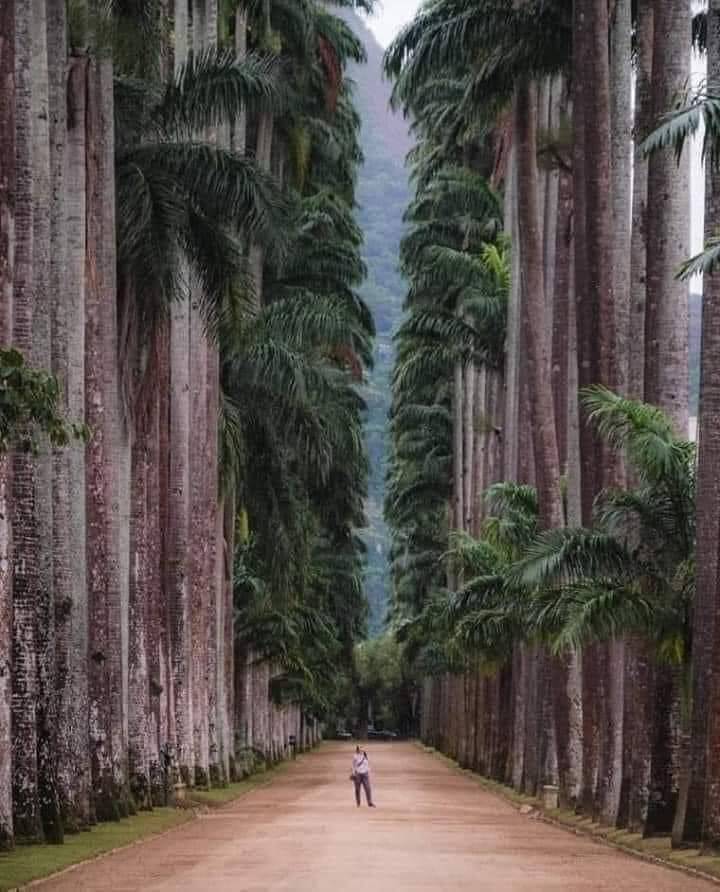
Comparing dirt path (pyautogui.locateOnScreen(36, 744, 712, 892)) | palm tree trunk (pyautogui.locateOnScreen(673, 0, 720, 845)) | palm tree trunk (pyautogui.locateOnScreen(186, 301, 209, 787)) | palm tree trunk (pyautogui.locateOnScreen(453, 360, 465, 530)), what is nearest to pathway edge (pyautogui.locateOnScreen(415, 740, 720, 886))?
dirt path (pyautogui.locateOnScreen(36, 744, 712, 892))

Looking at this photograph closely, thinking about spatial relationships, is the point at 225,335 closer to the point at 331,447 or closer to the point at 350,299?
the point at 331,447

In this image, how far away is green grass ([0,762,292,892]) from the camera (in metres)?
19.3

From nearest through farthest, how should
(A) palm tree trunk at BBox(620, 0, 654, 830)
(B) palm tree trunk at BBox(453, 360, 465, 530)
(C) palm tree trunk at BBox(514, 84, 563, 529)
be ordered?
(A) palm tree trunk at BBox(620, 0, 654, 830)
(C) palm tree trunk at BBox(514, 84, 563, 529)
(B) palm tree trunk at BBox(453, 360, 465, 530)

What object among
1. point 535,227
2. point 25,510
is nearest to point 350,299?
point 535,227

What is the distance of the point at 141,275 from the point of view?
108ft

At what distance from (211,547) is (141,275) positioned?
1317 cm

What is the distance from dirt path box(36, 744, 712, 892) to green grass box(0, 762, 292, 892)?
286 millimetres

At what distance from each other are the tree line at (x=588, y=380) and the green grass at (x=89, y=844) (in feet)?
20.1

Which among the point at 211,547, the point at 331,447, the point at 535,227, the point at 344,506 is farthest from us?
→ the point at 344,506

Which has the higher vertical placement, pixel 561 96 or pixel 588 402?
pixel 561 96

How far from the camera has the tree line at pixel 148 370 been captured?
23156 mm

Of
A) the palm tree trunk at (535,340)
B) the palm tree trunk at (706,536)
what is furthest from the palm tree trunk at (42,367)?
the palm tree trunk at (535,340)

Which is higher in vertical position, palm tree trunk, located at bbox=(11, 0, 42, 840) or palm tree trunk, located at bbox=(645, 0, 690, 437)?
palm tree trunk, located at bbox=(645, 0, 690, 437)

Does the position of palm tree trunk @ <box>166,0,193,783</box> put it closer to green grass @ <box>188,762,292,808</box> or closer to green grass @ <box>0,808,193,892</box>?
green grass @ <box>188,762,292,808</box>
